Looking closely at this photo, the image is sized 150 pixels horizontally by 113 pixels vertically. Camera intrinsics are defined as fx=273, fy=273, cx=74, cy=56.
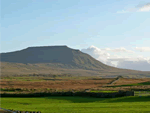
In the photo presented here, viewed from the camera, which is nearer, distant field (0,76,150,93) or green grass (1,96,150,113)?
green grass (1,96,150,113)

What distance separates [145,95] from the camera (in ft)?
130

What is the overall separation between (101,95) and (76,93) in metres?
5.00

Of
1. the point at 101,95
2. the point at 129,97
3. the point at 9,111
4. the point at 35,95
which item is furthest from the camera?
the point at 35,95

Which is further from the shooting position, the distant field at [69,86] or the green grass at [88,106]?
the distant field at [69,86]

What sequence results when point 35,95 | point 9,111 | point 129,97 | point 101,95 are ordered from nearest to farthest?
1. point 9,111
2. point 129,97
3. point 101,95
4. point 35,95

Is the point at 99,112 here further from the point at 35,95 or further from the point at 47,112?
the point at 35,95

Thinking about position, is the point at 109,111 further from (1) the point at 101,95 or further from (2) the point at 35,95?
(2) the point at 35,95

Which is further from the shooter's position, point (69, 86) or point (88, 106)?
point (69, 86)

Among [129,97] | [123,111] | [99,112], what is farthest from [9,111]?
[129,97]

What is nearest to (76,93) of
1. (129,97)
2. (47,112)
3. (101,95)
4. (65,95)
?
(65,95)

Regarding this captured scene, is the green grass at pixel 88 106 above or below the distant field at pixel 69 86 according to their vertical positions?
below

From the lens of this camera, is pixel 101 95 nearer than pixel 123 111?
No

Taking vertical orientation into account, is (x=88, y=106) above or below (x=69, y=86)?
below

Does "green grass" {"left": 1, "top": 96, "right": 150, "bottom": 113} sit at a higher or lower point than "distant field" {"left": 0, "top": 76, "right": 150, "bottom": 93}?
lower
